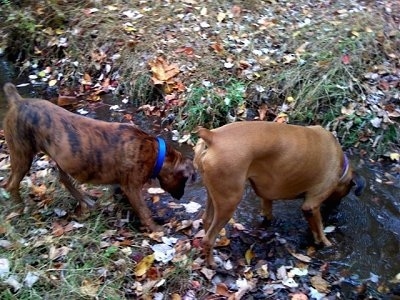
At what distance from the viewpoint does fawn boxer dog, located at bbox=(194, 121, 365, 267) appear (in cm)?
407

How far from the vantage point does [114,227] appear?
16.1 ft

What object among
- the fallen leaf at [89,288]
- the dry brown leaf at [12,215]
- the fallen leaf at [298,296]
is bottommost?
the fallen leaf at [298,296]

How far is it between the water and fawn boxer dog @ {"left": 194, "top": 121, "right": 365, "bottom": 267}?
19 centimetres

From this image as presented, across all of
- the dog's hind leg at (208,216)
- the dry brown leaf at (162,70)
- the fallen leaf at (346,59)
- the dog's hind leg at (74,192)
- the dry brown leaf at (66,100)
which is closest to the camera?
the dog's hind leg at (208,216)

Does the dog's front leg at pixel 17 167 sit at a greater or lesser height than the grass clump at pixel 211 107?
greater

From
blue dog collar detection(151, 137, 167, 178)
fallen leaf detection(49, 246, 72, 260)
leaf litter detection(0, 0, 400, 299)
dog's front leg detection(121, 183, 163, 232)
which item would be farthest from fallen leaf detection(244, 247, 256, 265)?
fallen leaf detection(49, 246, 72, 260)

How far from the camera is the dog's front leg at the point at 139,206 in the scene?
4.82 m

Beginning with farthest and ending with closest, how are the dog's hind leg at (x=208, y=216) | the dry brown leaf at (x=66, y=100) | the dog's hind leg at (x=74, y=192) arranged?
the dry brown leaf at (x=66, y=100) < the dog's hind leg at (x=74, y=192) < the dog's hind leg at (x=208, y=216)

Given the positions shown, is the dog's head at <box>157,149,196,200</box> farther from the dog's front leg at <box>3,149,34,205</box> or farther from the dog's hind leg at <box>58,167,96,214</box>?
the dog's front leg at <box>3,149,34,205</box>

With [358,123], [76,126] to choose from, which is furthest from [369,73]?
[76,126]

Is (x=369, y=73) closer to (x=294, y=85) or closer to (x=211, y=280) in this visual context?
(x=294, y=85)

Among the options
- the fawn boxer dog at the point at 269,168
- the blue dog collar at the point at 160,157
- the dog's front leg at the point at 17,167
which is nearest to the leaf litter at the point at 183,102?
the dog's front leg at the point at 17,167

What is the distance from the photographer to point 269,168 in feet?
14.4

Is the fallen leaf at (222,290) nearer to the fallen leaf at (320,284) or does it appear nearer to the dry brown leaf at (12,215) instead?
the fallen leaf at (320,284)
